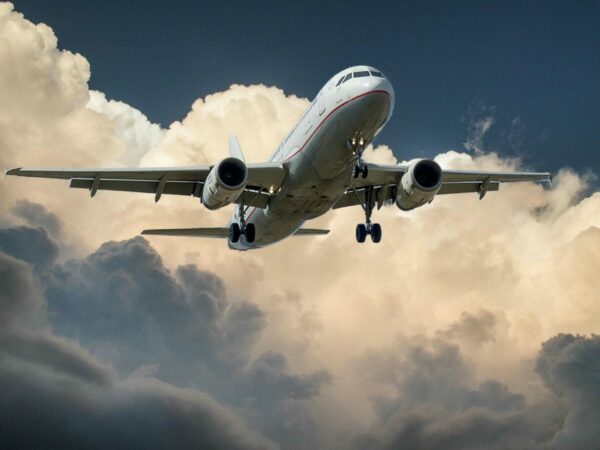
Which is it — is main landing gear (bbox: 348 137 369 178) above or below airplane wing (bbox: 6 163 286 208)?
below

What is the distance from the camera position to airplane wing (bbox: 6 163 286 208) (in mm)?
29500

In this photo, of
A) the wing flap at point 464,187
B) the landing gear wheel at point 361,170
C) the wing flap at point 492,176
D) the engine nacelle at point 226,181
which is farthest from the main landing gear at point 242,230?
the wing flap at point 464,187

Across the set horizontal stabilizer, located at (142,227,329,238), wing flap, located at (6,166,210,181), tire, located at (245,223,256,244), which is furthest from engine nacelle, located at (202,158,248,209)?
horizontal stabilizer, located at (142,227,329,238)

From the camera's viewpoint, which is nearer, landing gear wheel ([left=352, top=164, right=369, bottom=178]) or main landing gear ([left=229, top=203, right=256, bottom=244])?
landing gear wheel ([left=352, top=164, right=369, bottom=178])

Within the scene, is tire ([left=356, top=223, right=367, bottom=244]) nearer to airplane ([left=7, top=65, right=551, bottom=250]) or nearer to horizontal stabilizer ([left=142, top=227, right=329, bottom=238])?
airplane ([left=7, top=65, right=551, bottom=250])

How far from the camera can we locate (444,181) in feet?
113

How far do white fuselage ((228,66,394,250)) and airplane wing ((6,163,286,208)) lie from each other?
0.66m

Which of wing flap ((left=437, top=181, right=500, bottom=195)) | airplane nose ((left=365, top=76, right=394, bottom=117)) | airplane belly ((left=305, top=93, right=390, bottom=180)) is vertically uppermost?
wing flap ((left=437, top=181, right=500, bottom=195))

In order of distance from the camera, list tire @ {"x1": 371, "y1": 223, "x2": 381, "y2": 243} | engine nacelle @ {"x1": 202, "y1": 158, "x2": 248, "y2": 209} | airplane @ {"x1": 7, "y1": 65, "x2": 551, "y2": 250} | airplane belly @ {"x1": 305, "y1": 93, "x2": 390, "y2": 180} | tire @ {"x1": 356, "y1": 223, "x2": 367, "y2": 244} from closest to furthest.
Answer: airplane belly @ {"x1": 305, "y1": 93, "x2": 390, "y2": 180} < airplane @ {"x1": 7, "y1": 65, "x2": 551, "y2": 250} < engine nacelle @ {"x1": 202, "y1": 158, "x2": 248, "y2": 209} < tire @ {"x1": 371, "y1": 223, "x2": 381, "y2": 243} < tire @ {"x1": 356, "y1": 223, "x2": 367, "y2": 244}

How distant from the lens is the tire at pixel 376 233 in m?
33.3

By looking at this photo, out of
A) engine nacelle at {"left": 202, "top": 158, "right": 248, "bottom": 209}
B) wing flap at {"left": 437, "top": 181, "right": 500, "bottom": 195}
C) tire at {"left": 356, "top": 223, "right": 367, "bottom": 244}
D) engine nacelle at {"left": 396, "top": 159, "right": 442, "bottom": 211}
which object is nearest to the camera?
engine nacelle at {"left": 202, "top": 158, "right": 248, "bottom": 209}

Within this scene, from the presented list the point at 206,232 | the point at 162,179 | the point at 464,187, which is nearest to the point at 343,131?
the point at 162,179

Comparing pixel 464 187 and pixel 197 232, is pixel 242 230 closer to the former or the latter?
pixel 197 232

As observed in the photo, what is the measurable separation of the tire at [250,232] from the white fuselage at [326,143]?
898 mm
